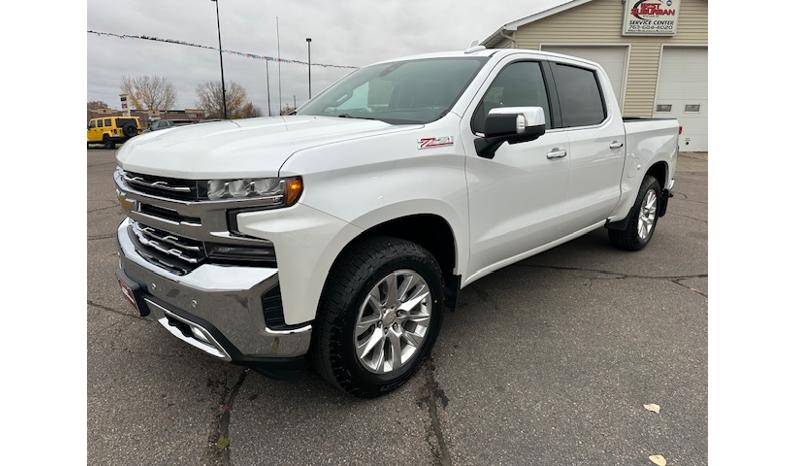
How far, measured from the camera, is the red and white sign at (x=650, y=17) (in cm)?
1470

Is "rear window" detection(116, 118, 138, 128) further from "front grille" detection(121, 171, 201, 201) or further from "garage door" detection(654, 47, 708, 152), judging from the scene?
"front grille" detection(121, 171, 201, 201)

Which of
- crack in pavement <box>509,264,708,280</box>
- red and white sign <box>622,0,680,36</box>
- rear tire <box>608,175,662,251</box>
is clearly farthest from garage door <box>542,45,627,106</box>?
crack in pavement <box>509,264,708,280</box>

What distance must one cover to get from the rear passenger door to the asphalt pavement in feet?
2.58

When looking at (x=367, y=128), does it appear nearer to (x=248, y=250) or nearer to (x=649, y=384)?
(x=248, y=250)

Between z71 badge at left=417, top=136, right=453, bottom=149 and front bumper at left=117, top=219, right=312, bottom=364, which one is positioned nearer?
front bumper at left=117, top=219, right=312, bottom=364

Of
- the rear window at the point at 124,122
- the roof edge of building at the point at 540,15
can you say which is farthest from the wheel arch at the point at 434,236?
the rear window at the point at 124,122

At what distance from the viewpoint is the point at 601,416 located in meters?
2.36

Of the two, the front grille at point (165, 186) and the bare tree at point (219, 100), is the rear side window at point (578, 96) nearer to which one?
the front grille at point (165, 186)

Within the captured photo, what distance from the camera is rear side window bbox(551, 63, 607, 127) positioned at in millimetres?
3619

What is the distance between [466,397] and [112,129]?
30269 mm

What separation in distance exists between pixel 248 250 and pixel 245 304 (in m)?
0.22

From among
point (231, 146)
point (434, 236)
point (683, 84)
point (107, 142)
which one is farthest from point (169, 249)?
point (107, 142)

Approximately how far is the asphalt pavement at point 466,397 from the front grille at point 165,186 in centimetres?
113

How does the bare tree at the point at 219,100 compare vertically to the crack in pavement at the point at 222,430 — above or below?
above
